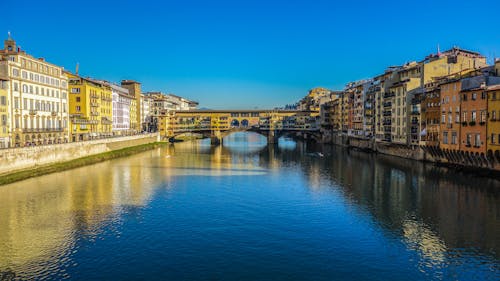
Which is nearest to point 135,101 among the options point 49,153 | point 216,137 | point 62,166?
point 216,137

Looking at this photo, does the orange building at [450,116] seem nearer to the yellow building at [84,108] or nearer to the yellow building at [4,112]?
the yellow building at [4,112]

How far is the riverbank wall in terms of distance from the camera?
147 feet

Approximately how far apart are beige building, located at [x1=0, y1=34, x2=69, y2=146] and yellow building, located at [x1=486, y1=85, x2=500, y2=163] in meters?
51.0

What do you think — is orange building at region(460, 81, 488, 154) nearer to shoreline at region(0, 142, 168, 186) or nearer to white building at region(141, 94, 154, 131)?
shoreline at region(0, 142, 168, 186)

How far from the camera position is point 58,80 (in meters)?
62.6

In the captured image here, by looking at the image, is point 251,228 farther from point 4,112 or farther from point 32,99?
point 32,99

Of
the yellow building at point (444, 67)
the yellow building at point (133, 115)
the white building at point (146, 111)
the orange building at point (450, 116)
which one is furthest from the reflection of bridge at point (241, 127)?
the orange building at point (450, 116)

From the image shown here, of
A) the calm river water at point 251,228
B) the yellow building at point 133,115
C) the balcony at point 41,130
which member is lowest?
the calm river water at point 251,228

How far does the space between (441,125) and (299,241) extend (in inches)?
1499

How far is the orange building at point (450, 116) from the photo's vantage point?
4991cm

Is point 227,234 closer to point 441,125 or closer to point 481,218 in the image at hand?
point 481,218

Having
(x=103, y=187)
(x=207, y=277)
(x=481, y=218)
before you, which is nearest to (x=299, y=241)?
(x=207, y=277)

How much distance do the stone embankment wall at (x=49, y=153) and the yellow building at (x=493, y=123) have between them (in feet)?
159

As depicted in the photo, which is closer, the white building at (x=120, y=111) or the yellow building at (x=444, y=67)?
the yellow building at (x=444, y=67)
